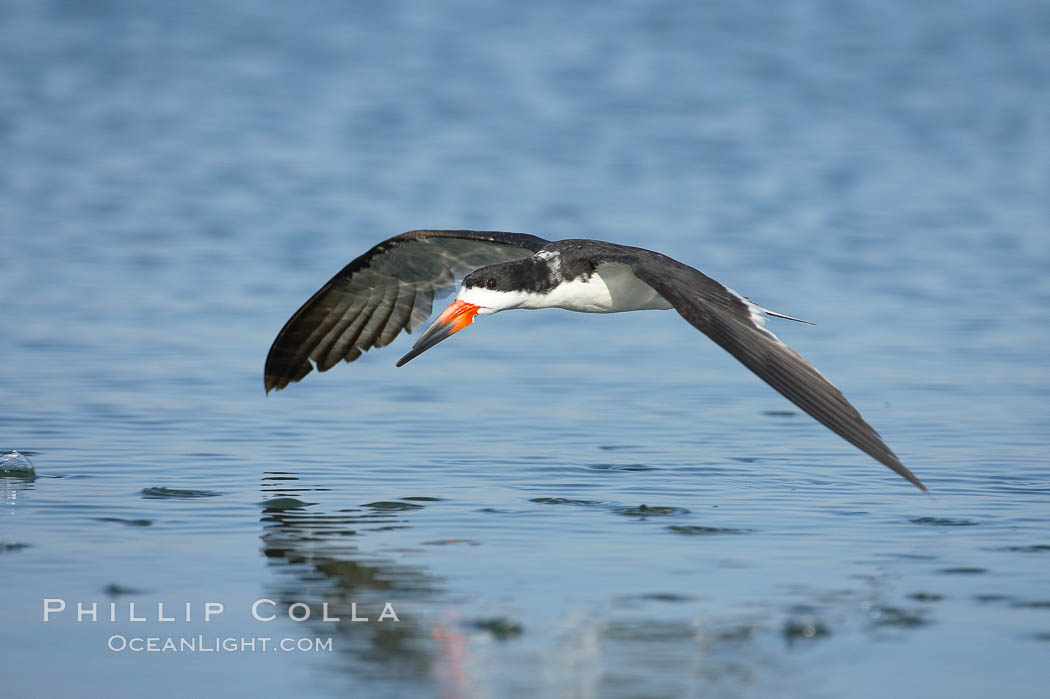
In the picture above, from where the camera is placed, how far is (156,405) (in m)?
10.2

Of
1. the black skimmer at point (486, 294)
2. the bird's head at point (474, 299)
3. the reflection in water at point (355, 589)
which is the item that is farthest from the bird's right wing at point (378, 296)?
the reflection in water at point (355, 589)

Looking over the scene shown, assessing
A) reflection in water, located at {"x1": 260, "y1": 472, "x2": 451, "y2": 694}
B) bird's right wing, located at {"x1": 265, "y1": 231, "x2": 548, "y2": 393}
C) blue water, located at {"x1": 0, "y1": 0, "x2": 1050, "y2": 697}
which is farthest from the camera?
bird's right wing, located at {"x1": 265, "y1": 231, "x2": 548, "y2": 393}

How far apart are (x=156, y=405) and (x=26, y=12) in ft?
80.8

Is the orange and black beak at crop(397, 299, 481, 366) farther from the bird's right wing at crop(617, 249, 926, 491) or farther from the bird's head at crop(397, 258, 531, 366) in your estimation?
the bird's right wing at crop(617, 249, 926, 491)

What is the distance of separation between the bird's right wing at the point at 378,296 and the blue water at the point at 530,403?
48 centimetres

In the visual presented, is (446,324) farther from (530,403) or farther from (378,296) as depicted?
(530,403)

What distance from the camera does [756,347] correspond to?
738cm

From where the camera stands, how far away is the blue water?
6012 mm

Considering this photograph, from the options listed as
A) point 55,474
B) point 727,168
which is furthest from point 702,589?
point 727,168

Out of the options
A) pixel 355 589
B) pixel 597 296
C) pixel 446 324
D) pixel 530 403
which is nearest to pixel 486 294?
pixel 446 324

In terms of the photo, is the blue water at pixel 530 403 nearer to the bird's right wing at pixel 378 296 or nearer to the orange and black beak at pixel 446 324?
the bird's right wing at pixel 378 296

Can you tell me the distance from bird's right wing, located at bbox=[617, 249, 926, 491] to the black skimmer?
0.03 ft

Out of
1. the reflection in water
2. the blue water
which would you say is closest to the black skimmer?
the blue water

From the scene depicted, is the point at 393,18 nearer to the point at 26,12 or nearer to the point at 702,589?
the point at 26,12
